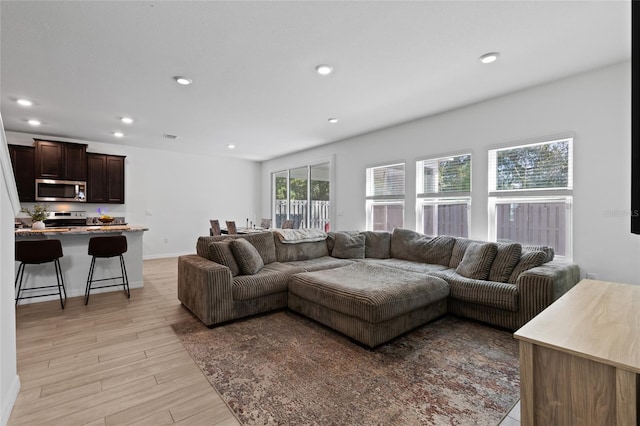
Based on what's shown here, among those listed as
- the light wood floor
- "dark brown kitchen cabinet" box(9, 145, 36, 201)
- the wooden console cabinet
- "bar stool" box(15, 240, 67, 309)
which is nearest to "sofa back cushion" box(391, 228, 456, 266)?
the wooden console cabinet

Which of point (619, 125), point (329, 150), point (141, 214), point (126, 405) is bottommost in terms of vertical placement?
point (126, 405)

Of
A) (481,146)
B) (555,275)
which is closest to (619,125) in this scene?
(481,146)

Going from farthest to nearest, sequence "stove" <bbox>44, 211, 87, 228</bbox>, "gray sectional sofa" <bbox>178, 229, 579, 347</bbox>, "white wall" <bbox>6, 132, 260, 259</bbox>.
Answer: "white wall" <bbox>6, 132, 260, 259</bbox>
"stove" <bbox>44, 211, 87, 228</bbox>
"gray sectional sofa" <bbox>178, 229, 579, 347</bbox>

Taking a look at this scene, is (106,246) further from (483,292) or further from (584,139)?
(584,139)

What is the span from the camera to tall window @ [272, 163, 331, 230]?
22.4ft

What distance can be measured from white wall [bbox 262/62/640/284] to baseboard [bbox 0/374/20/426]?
470cm

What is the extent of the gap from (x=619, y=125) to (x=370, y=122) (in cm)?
300

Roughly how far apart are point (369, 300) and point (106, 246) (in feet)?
11.5

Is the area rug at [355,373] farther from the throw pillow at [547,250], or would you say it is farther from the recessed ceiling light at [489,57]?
the recessed ceiling light at [489,57]

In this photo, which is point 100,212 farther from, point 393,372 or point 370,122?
point 393,372

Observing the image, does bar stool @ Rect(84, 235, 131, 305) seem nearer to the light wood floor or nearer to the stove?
the light wood floor

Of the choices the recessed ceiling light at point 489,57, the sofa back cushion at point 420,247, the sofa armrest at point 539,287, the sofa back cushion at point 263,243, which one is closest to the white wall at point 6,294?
the sofa back cushion at point 263,243

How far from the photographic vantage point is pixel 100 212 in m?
6.34

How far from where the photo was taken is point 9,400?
171cm
